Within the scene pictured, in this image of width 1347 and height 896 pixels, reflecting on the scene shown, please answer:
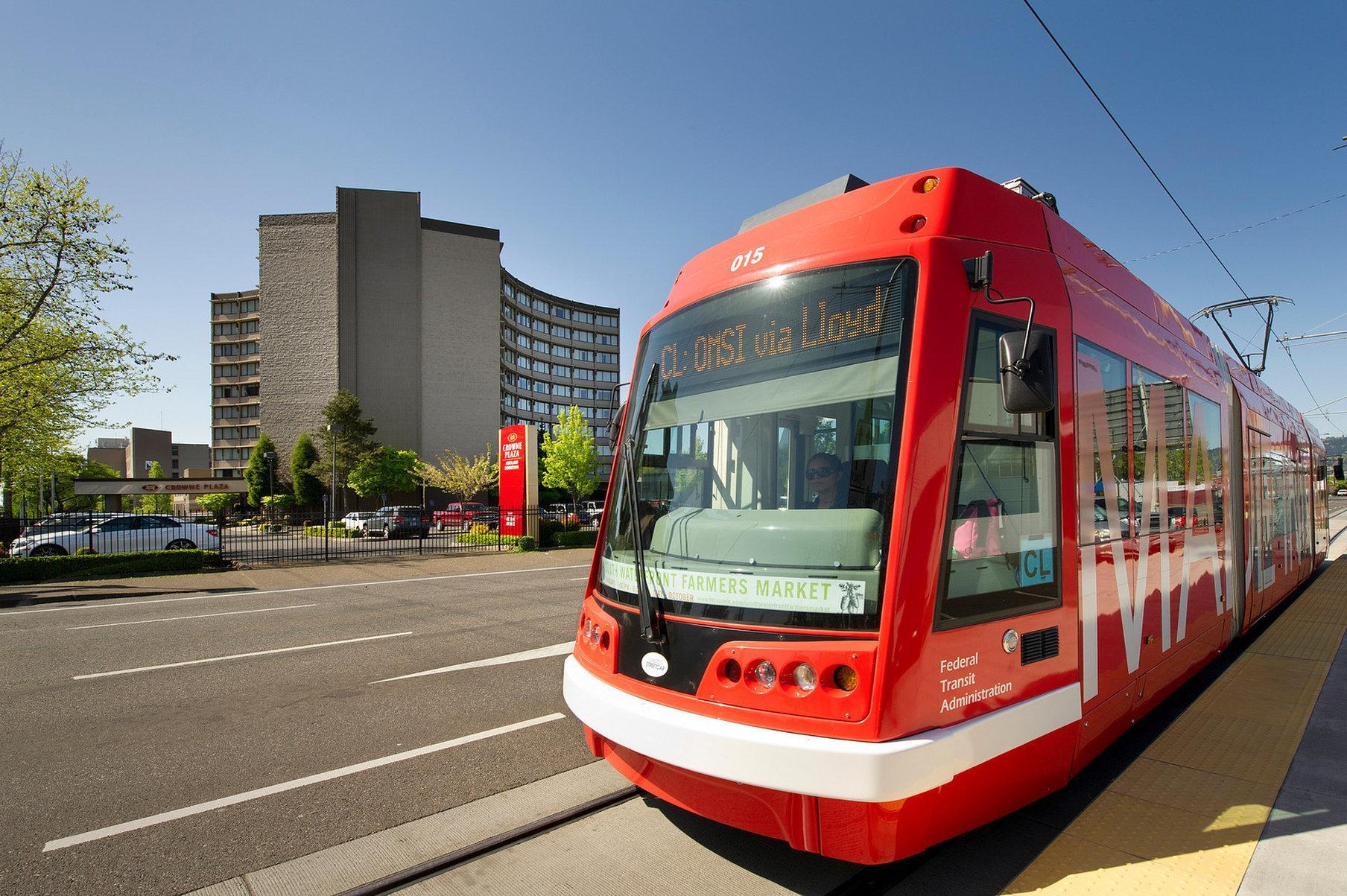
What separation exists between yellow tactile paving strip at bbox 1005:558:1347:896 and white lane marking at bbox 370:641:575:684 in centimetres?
471

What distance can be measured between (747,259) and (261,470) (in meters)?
68.5

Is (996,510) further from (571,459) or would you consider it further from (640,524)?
(571,459)

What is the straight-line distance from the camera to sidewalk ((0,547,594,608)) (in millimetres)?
13633

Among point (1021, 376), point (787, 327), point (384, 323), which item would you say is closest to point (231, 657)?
point (787, 327)

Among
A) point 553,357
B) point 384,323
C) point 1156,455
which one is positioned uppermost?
point 553,357

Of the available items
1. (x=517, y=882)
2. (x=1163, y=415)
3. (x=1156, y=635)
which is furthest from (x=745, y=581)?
(x=1163, y=415)

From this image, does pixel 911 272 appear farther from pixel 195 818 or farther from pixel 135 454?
pixel 135 454

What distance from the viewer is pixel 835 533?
9.67ft

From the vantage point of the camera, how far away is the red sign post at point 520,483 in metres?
24.0

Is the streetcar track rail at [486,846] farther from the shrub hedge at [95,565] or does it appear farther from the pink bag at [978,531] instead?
the shrub hedge at [95,565]

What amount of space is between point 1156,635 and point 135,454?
442 ft

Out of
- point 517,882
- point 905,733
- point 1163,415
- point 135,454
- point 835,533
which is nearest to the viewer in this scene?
point 905,733

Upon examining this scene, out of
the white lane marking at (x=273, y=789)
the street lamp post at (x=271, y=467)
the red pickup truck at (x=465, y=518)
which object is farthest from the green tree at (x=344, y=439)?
the white lane marking at (x=273, y=789)

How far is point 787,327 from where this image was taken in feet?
11.1
